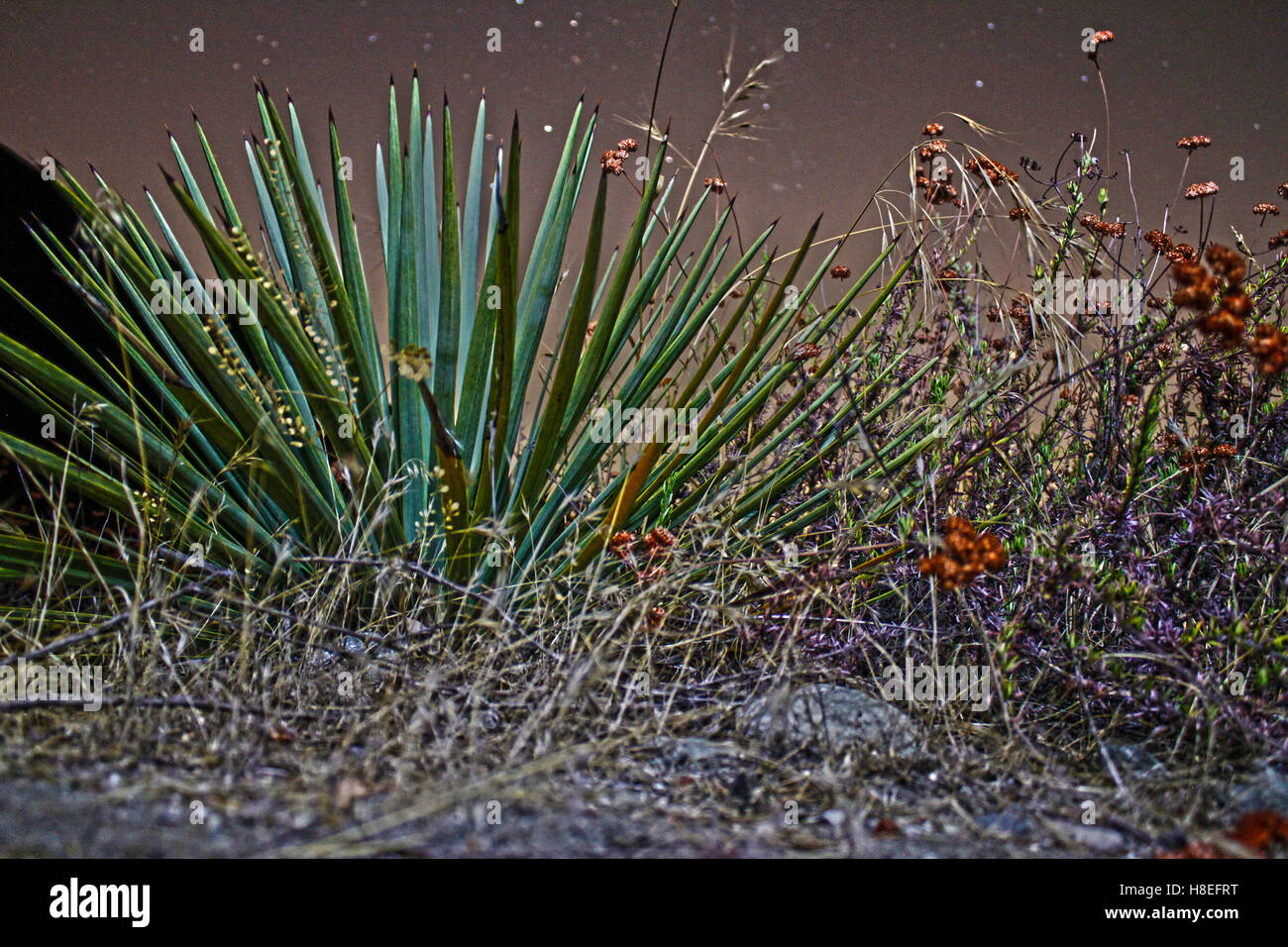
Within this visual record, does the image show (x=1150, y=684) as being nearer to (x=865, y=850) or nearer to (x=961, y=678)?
(x=961, y=678)

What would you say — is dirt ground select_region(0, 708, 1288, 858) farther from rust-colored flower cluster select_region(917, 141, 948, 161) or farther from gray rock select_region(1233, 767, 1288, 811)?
rust-colored flower cluster select_region(917, 141, 948, 161)

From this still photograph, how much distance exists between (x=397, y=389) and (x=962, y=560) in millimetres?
1146

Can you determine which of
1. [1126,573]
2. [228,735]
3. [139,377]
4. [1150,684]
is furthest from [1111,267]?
[139,377]

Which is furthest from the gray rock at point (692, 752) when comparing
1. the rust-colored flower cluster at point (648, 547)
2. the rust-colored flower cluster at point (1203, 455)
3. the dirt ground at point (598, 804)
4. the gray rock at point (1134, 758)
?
the rust-colored flower cluster at point (1203, 455)

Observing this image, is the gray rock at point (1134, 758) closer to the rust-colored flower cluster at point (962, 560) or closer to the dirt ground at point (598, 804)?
the dirt ground at point (598, 804)

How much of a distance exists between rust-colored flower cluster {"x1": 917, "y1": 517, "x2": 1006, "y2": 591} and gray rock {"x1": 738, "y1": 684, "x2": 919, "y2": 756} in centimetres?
28

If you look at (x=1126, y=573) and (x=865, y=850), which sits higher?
(x=1126, y=573)

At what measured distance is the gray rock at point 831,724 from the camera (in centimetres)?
134

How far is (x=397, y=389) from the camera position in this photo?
176 cm

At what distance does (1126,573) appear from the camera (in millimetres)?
1678

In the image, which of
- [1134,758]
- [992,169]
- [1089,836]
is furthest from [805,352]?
[1089,836]

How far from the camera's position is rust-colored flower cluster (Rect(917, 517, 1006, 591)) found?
3.86 feet

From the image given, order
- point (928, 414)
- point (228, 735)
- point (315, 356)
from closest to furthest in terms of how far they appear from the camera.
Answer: point (228, 735), point (315, 356), point (928, 414)
